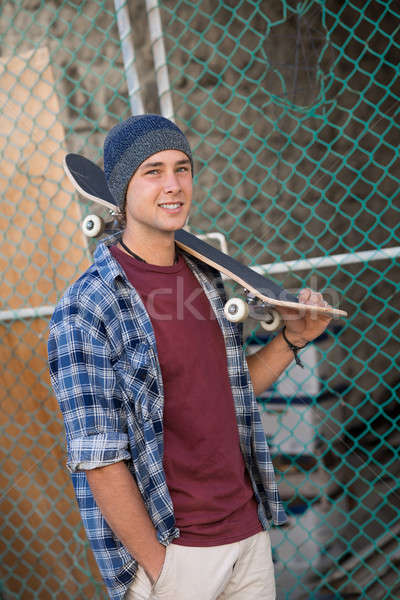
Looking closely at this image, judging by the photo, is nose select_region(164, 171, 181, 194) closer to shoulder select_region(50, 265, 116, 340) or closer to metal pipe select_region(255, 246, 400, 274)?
shoulder select_region(50, 265, 116, 340)

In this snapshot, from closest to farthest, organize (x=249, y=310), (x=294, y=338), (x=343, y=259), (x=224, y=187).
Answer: (x=249, y=310) < (x=294, y=338) < (x=343, y=259) < (x=224, y=187)

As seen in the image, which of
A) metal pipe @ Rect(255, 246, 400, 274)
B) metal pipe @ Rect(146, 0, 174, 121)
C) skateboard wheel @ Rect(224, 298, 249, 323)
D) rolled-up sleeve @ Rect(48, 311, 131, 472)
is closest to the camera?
rolled-up sleeve @ Rect(48, 311, 131, 472)

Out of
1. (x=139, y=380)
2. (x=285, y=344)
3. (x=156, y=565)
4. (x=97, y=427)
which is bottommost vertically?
(x=156, y=565)

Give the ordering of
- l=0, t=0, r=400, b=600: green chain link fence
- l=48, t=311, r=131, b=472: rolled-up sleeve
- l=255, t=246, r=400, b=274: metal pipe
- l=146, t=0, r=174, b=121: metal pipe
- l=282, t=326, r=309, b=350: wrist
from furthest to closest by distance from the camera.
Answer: l=0, t=0, r=400, b=600: green chain link fence
l=146, t=0, r=174, b=121: metal pipe
l=255, t=246, r=400, b=274: metal pipe
l=282, t=326, r=309, b=350: wrist
l=48, t=311, r=131, b=472: rolled-up sleeve

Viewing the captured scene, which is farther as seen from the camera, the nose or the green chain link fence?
the green chain link fence

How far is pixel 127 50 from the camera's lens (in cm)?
234

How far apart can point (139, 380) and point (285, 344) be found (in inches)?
19.8

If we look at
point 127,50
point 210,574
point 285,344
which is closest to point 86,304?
point 285,344

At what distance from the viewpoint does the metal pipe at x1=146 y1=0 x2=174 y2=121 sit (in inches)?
93.2

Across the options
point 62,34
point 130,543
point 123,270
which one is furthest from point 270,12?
point 130,543

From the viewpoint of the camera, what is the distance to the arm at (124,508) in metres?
1.26

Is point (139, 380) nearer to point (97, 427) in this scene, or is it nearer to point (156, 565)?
point (97, 427)

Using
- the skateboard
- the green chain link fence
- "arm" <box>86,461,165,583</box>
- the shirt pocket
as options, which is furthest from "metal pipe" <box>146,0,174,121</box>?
"arm" <box>86,461,165,583</box>

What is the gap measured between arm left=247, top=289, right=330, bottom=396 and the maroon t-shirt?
0.22 meters
